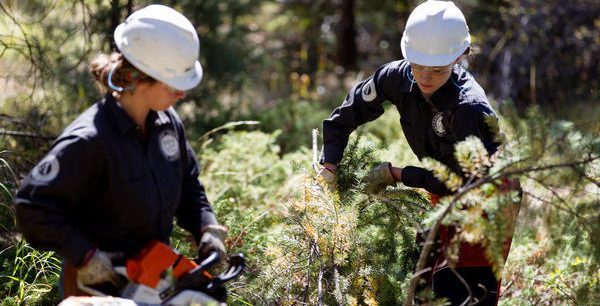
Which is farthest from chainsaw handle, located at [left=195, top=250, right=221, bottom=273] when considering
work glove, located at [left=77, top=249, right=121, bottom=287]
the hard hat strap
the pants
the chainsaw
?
the hard hat strap

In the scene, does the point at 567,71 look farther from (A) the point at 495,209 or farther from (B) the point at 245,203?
(A) the point at 495,209

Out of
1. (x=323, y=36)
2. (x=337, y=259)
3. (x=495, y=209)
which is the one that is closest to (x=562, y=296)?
(x=337, y=259)

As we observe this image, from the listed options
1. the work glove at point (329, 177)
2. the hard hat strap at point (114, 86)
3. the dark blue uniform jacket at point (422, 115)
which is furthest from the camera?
the work glove at point (329, 177)

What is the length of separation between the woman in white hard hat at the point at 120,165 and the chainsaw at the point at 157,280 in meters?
0.05

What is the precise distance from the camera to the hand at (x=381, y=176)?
3746mm

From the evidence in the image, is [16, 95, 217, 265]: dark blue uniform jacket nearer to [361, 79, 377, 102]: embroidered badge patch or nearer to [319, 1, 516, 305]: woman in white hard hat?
[319, 1, 516, 305]: woman in white hard hat

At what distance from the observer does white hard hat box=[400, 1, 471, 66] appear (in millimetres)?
3422

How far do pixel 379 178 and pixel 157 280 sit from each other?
155 cm

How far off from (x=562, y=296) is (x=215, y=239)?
6.92 feet

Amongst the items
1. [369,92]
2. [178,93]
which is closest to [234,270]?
[178,93]

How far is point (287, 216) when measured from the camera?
3865 mm

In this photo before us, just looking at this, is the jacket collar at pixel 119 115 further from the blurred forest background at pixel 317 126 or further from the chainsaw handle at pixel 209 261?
the blurred forest background at pixel 317 126

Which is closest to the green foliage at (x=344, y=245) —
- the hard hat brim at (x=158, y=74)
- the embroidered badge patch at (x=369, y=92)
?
the embroidered badge patch at (x=369, y=92)

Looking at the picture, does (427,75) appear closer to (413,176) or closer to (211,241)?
(413,176)
